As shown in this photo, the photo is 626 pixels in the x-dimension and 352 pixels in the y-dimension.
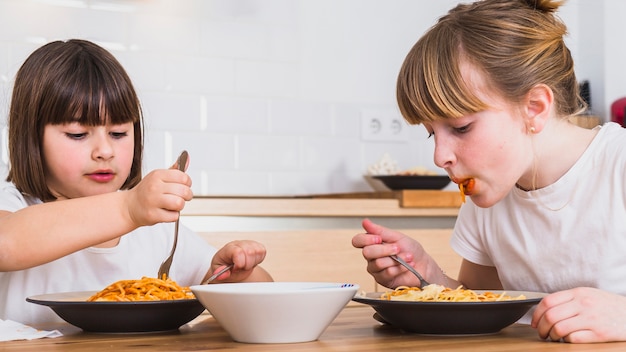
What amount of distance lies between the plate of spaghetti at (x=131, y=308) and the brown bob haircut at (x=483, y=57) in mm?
504

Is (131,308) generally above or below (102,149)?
below

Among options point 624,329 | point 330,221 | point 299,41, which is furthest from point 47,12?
point 624,329

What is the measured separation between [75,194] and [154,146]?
1253 mm

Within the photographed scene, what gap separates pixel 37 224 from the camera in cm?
120

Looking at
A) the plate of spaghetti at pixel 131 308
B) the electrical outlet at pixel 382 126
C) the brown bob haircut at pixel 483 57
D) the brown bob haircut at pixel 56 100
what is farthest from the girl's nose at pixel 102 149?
the electrical outlet at pixel 382 126

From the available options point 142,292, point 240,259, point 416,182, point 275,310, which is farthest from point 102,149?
point 416,182

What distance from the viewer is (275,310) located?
3.03ft

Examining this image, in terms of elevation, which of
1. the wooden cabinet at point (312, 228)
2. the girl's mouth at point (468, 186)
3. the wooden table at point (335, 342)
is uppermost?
the girl's mouth at point (468, 186)

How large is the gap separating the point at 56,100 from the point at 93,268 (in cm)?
36

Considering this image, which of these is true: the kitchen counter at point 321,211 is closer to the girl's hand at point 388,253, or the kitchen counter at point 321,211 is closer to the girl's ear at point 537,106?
the girl's hand at point 388,253

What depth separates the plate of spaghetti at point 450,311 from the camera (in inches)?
38.9

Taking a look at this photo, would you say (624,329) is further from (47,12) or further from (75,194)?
(47,12)

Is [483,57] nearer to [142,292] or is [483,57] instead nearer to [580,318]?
[580,318]

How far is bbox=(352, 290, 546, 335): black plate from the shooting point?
988mm
